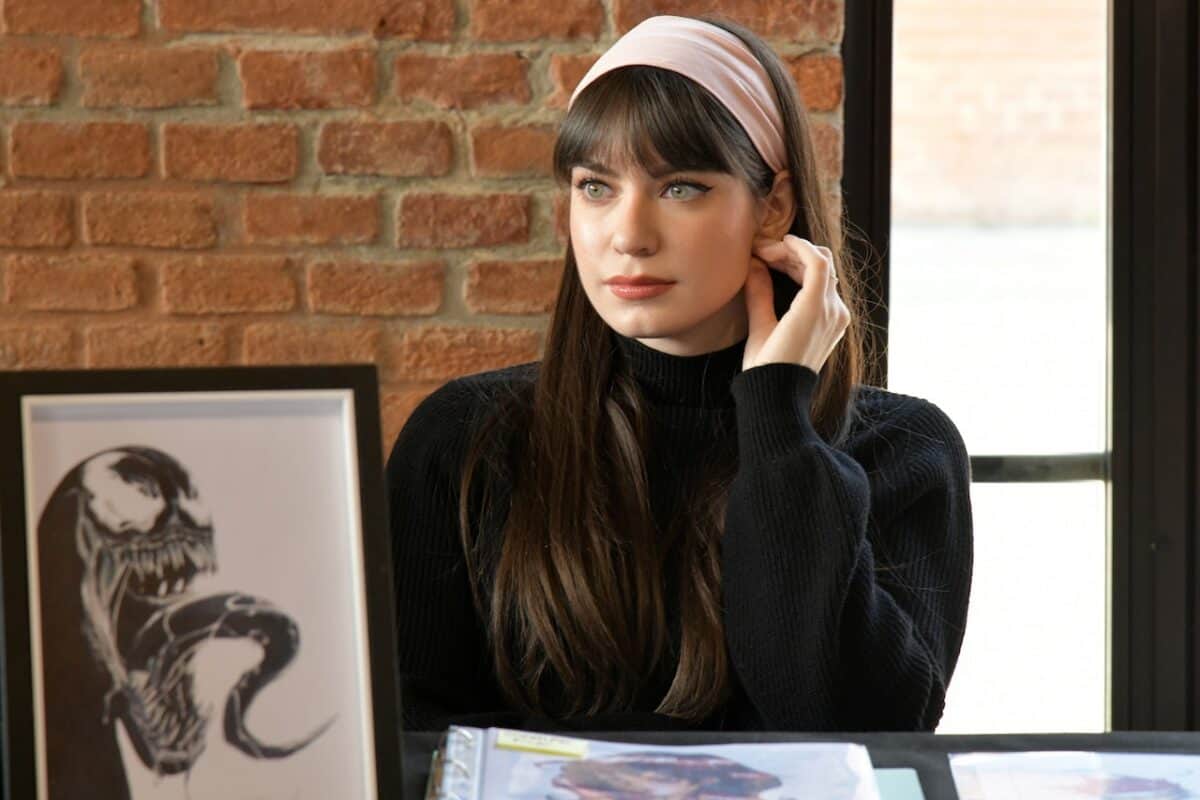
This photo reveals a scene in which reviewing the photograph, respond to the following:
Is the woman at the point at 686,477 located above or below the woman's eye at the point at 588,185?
below

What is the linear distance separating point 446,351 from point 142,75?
501mm

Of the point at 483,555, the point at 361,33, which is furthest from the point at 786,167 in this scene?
the point at 361,33

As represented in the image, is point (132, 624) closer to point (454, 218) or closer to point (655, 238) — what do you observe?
point (655, 238)

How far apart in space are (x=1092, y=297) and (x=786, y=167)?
33.9 inches

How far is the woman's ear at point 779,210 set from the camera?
4.92 ft

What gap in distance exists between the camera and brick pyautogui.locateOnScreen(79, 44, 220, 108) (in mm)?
1820

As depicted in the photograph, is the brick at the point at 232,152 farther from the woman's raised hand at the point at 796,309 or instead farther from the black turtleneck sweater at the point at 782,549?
the woman's raised hand at the point at 796,309

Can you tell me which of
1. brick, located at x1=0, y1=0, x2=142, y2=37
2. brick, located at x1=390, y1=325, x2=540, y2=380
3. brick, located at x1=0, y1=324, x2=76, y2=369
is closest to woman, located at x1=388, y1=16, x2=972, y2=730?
brick, located at x1=390, y1=325, x2=540, y2=380

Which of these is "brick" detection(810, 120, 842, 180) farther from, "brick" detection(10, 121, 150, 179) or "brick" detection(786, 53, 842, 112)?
"brick" detection(10, 121, 150, 179)

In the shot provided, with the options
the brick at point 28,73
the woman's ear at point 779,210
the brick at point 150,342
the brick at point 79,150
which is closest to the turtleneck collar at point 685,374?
the woman's ear at point 779,210

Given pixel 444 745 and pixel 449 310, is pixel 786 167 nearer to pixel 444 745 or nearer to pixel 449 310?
pixel 449 310

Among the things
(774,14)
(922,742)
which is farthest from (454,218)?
(922,742)

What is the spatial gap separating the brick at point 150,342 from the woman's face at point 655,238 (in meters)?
0.63

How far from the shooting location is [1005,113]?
215 centimetres
